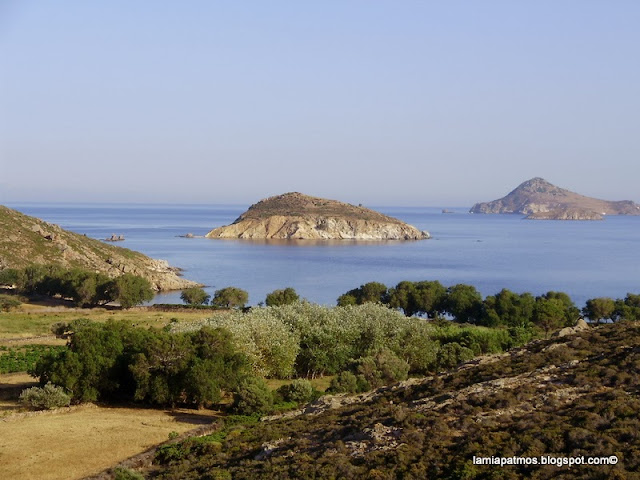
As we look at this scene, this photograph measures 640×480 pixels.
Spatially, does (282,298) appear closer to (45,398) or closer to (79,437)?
(45,398)

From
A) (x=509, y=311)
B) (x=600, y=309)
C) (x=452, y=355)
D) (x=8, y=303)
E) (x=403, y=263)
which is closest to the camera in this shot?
(x=452, y=355)

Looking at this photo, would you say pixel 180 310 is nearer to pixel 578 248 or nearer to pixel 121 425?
pixel 121 425

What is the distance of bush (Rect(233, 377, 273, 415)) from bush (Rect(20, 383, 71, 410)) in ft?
22.2

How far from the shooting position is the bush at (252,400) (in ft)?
86.3

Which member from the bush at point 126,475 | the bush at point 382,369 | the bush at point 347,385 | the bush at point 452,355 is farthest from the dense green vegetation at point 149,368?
the bush at point 452,355

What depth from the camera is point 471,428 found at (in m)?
15.8

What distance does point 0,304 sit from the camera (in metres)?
59.8

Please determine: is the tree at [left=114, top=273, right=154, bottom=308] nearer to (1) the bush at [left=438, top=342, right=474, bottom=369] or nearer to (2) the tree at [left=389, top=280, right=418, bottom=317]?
(2) the tree at [left=389, top=280, right=418, bottom=317]

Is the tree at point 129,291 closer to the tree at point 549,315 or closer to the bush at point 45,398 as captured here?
the tree at point 549,315

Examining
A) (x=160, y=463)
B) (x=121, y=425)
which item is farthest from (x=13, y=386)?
(x=160, y=463)

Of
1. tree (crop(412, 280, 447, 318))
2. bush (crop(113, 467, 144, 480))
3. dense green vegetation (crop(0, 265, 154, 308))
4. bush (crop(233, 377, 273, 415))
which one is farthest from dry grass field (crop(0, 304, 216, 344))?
bush (crop(113, 467, 144, 480))

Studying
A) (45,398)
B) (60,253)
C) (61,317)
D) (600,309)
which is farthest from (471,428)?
(60,253)

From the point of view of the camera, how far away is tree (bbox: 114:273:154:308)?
205 feet

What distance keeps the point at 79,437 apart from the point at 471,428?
45.2 feet
